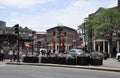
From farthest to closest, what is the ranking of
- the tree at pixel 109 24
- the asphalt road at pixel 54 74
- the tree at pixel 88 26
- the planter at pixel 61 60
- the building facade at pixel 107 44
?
the building facade at pixel 107 44 → the tree at pixel 88 26 → the tree at pixel 109 24 → the planter at pixel 61 60 → the asphalt road at pixel 54 74

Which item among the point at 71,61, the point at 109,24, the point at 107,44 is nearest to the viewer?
the point at 71,61

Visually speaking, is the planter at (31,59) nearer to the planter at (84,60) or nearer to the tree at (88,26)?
the planter at (84,60)

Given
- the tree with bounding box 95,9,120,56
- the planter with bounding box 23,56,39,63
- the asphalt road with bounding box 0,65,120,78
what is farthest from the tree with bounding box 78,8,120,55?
the asphalt road with bounding box 0,65,120,78

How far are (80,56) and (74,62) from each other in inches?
34.7

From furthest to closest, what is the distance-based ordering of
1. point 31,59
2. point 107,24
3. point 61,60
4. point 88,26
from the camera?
point 88,26, point 107,24, point 31,59, point 61,60

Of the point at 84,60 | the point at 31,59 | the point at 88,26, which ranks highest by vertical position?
the point at 88,26

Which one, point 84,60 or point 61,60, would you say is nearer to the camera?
point 84,60

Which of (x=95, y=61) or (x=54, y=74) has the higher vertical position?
(x=95, y=61)

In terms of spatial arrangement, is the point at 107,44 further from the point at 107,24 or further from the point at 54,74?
the point at 54,74

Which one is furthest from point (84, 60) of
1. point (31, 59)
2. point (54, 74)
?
point (54, 74)

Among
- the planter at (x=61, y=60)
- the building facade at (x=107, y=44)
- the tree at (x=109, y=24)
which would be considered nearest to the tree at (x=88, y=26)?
the building facade at (x=107, y=44)

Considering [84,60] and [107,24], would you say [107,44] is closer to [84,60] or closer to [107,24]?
[107,24]

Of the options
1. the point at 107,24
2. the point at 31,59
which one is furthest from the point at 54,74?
the point at 107,24

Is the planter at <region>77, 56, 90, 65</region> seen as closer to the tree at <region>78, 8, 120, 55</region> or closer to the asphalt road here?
the asphalt road
